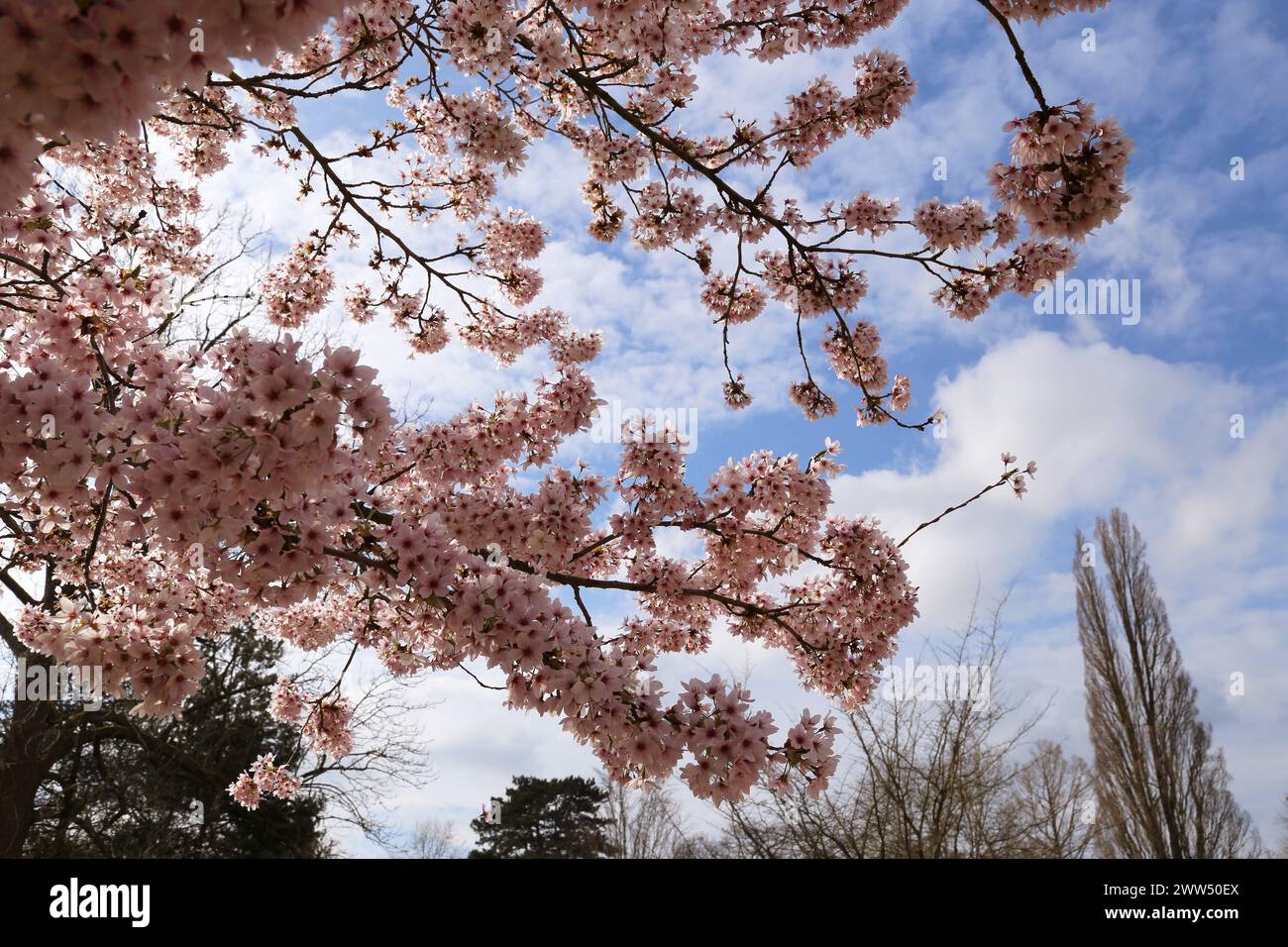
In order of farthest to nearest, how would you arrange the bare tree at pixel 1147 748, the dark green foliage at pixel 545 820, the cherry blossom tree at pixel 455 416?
the dark green foliage at pixel 545 820, the bare tree at pixel 1147 748, the cherry blossom tree at pixel 455 416

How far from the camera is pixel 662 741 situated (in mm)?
2264

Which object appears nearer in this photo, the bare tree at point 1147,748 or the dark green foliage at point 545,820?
the bare tree at point 1147,748

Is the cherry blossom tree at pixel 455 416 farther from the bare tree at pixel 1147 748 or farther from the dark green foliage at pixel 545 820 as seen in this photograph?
the dark green foliage at pixel 545 820

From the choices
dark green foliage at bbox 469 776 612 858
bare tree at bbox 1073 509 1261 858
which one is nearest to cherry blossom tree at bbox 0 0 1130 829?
bare tree at bbox 1073 509 1261 858

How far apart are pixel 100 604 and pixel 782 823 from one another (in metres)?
8.35

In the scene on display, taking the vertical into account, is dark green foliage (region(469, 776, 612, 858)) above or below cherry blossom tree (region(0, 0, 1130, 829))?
below

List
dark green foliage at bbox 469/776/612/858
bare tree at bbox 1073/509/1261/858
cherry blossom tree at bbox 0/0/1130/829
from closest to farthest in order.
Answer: cherry blossom tree at bbox 0/0/1130/829 < bare tree at bbox 1073/509/1261/858 < dark green foliage at bbox 469/776/612/858

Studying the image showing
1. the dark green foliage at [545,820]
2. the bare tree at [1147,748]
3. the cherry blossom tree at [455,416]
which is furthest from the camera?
the dark green foliage at [545,820]

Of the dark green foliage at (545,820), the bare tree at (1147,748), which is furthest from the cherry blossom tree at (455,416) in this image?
Result: the dark green foliage at (545,820)

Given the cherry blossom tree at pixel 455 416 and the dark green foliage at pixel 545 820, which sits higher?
the cherry blossom tree at pixel 455 416

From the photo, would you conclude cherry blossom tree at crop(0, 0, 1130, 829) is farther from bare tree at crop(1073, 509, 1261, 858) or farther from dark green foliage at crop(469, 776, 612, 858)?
dark green foliage at crop(469, 776, 612, 858)
